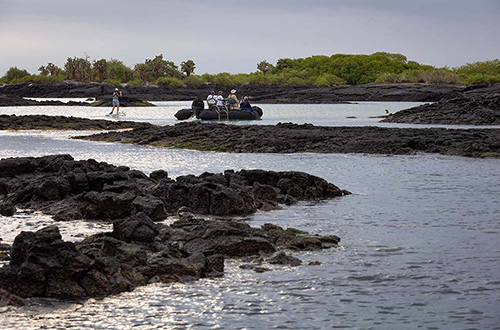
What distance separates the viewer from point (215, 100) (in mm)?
51188

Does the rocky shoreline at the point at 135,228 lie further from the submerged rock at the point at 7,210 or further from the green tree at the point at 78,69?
the green tree at the point at 78,69

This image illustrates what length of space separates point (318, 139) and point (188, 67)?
12569cm

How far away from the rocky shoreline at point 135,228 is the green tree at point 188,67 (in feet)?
447

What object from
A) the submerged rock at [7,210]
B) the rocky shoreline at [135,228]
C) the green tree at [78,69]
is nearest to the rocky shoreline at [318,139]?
the rocky shoreline at [135,228]

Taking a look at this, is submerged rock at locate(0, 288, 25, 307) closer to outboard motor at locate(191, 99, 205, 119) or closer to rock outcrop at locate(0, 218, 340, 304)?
rock outcrop at locate(0, 218, 340, 304)

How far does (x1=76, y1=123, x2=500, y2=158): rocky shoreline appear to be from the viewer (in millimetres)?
27938

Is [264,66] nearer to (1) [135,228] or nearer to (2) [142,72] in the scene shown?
(2) [142,72]

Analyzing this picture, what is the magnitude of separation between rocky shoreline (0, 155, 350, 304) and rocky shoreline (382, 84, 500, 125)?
2734cm

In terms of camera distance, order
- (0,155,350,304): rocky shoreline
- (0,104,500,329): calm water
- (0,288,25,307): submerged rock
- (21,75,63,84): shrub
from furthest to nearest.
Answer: (21,75,63,84): shrub → (0,155,350,304): rocky shoreline → (0,288,25,307): submerged rock → (0,104,500,329): calm water

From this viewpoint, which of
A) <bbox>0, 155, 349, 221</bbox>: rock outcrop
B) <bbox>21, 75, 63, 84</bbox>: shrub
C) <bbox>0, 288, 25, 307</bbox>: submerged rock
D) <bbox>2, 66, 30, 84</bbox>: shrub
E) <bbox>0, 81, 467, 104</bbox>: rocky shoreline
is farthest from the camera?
<bbox>2, 66, 30, 84</bbox>: shrub

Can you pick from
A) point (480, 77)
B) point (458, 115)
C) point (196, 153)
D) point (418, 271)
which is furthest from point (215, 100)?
point (480, 77)

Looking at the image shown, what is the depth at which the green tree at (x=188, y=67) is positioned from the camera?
153 meters

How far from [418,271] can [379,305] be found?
5.48 feet

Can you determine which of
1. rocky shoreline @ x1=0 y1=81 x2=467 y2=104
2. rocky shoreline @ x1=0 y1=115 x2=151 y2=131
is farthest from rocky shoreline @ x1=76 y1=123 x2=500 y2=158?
rocky shoreline @ x1=0 y1=81 x2=467 y2=104
